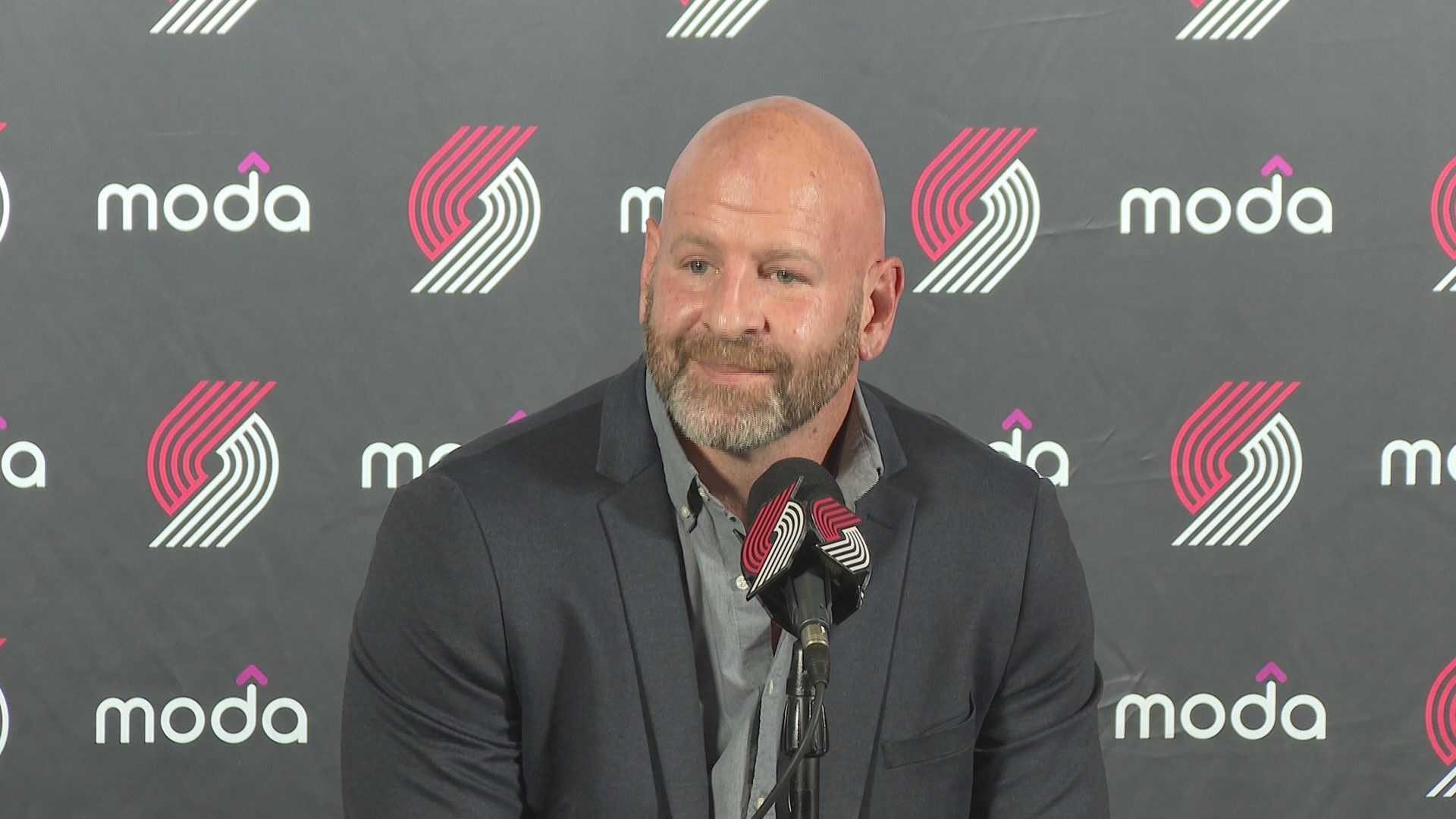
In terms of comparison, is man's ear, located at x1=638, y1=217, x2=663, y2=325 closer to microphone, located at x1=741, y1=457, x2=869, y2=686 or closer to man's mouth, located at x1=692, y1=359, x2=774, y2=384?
man's mouth, located at x1=692, y1=359, x2=774, y2=384

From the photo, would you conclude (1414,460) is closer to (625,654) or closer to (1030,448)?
(1030,448)

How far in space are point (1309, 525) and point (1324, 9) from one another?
88 centimetres

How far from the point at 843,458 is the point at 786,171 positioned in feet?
1.21

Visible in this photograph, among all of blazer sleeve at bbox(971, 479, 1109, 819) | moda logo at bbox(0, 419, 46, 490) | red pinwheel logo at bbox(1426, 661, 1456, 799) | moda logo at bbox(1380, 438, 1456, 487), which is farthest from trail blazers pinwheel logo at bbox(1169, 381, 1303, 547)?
moda logo at bbox(0, 419, 46, 490)

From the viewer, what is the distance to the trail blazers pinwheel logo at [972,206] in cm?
238

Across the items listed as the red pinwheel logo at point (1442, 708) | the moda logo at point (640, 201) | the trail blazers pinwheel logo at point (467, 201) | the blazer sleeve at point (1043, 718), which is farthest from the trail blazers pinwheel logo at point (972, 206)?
the red pinwheel logo at point (1442, 708)

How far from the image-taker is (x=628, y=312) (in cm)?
A: 237

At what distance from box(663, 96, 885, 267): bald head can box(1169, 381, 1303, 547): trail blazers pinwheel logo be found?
3.44 feet

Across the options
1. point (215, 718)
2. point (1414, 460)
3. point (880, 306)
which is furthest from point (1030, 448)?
point (215, 718)

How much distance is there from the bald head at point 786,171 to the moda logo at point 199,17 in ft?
→ 3.65

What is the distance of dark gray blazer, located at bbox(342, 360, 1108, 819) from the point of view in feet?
4.90

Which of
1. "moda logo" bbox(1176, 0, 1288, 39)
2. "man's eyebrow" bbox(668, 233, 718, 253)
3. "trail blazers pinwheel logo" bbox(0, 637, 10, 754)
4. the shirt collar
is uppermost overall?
"moda logo" bbox(1176, 0, 1288, 39)

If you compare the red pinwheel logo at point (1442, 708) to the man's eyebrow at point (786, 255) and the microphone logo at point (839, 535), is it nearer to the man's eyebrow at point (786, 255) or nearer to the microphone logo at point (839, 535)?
the man's eyebrow at point (786, 255)

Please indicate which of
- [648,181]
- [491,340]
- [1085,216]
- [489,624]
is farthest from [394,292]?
[1085,216]
